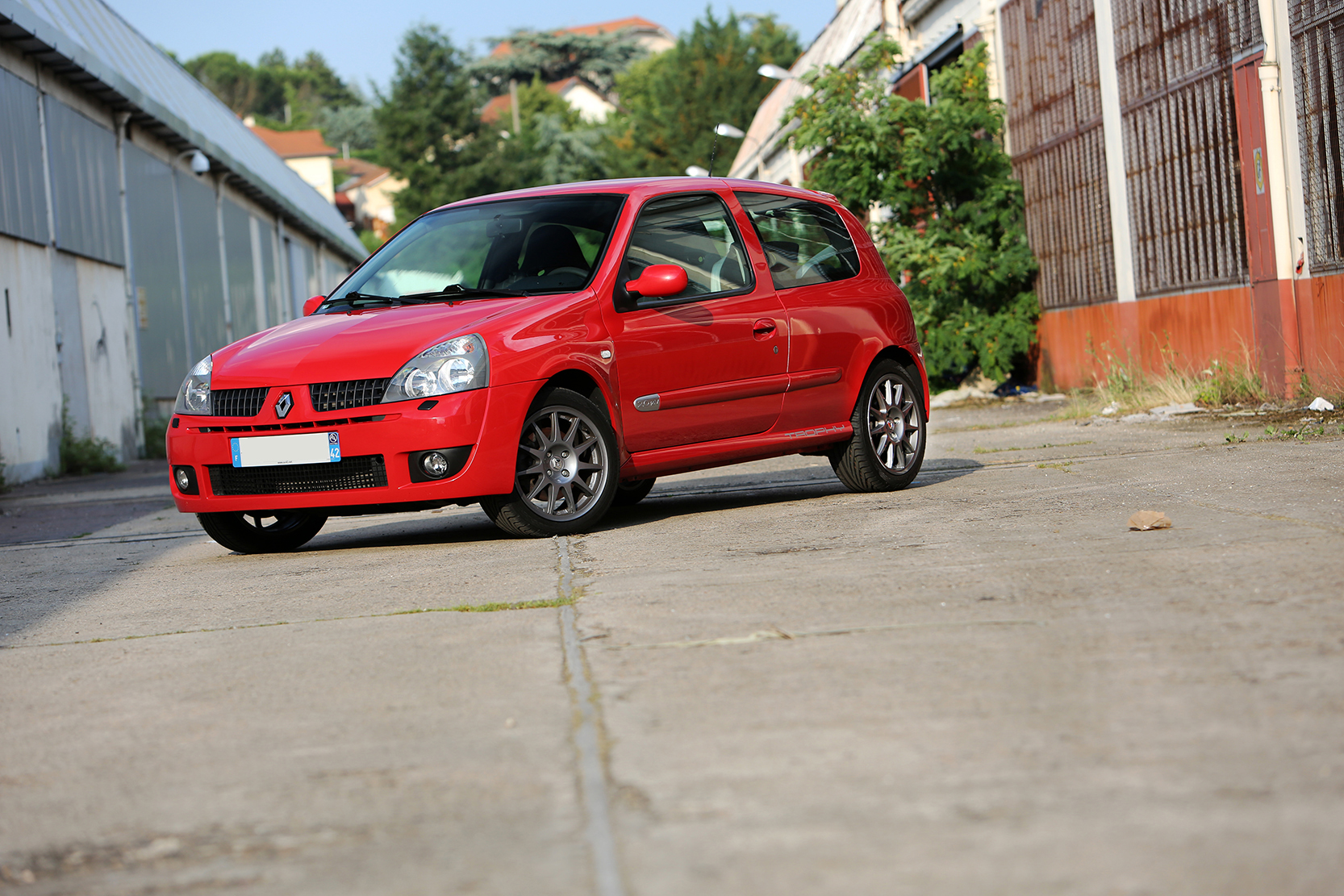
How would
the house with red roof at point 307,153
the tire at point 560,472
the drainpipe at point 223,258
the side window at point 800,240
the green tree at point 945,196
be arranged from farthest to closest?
the house with red roof at point 307,153
the drainpipe at point 223,258
the green tree at point 945,196
the side window at point 800,240
the tire at point 560,472

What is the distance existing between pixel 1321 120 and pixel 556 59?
322ft

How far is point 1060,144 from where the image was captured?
54.4 feet

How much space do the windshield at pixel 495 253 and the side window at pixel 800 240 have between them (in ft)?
2.76

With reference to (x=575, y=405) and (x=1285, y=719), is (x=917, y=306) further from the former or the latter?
(x=1285, y=719)

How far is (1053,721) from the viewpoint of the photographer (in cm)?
324

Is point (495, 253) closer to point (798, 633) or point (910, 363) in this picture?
point (910, 363)

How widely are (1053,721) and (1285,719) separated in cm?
45

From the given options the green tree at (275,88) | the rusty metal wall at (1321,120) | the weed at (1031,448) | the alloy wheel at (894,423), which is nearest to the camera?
the alloy wheel at (894,423)

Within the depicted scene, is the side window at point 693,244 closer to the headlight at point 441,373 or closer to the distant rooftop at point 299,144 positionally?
the headlight at point 441,373

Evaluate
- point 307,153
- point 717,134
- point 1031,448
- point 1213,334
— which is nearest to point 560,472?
point 717,134

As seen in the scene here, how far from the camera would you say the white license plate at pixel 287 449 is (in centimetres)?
667

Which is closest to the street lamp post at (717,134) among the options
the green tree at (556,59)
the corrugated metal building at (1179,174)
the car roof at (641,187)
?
the car roof at (641,187)

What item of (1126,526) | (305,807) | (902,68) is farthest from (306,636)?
(902,68)

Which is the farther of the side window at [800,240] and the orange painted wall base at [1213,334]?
the orange painted wall base at [1213,334]
